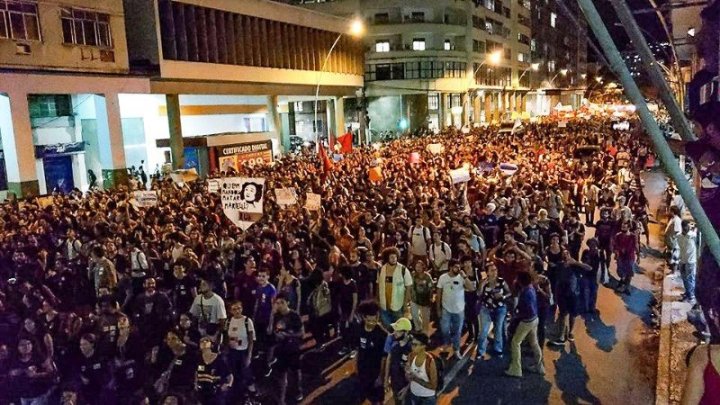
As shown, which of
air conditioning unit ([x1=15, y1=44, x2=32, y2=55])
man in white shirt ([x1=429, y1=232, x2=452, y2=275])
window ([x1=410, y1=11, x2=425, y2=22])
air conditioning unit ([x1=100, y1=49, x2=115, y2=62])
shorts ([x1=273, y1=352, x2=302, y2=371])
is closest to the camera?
shorts ([x1=273, y1=352, x2=302, y2=371])

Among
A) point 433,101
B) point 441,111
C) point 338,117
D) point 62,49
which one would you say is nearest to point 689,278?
point 62,49

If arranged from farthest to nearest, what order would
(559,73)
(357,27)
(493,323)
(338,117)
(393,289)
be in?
(559,73) → (338,117) → (357,27) → (493,323) → (393,289)

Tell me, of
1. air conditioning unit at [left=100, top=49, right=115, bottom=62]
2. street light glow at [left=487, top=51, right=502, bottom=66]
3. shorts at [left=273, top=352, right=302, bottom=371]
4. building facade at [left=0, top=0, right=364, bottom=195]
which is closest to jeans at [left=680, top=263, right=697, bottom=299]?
shorts at [left=273, top=352, right=302, bottom=371]

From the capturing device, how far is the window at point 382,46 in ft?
217

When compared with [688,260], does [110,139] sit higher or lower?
higher

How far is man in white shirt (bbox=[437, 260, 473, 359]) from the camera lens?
8.85 meters

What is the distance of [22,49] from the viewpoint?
84.4ft

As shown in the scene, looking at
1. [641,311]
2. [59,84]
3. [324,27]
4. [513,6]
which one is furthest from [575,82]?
[641,311]

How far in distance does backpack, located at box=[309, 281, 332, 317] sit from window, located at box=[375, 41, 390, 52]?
195 ft

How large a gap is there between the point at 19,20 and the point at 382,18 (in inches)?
1783

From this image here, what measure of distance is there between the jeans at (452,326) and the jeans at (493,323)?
0.30m

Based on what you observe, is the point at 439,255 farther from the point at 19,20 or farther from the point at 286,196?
the point at 19,20

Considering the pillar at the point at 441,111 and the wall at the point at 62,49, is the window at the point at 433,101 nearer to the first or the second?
the pillar at the point at 441,111

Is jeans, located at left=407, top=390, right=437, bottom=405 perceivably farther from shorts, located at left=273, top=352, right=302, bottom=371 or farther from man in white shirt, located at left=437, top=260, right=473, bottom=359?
man in white shirt, located at left=437, top=260, right=473, bottom=359
